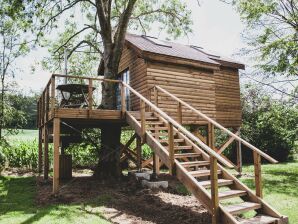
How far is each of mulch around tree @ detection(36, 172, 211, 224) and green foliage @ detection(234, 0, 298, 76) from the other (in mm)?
8694

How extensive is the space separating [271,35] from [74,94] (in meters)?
11.2

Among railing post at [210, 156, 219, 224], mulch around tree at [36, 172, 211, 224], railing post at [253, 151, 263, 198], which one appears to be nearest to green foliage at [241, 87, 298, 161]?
mulch around tree at [36, 172, 211, 224]

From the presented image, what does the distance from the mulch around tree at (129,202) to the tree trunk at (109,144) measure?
22.7 inches

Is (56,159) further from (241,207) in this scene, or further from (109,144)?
(241,207)

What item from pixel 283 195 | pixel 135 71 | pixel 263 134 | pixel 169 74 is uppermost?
pixel 135 71

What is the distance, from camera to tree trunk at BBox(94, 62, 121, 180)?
12.3 metres

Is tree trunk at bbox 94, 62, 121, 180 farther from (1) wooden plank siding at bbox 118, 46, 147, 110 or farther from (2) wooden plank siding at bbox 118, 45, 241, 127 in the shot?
(2) wooden plank siding at bbox 118, 45, 241, 127

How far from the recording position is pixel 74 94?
12.1 metres

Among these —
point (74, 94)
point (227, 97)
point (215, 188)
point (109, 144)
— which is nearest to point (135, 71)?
point (74, 94)

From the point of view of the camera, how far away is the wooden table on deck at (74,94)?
11.1 m

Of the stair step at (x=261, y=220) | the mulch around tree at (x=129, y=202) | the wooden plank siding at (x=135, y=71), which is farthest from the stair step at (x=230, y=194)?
the wooden plank siding at (x=135, y=71)

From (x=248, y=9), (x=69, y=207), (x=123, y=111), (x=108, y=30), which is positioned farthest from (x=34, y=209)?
(x=248, y=9)

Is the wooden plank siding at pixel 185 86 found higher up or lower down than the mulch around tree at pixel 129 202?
higher up

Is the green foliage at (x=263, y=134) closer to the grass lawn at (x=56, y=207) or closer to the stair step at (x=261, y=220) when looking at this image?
the grass lawn at (x=56, y=207)
